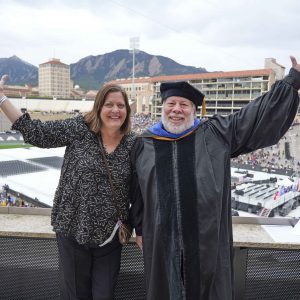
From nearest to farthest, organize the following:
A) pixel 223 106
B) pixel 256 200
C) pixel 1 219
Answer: pixel 1 219
pixel 256 200
pixel 223 106

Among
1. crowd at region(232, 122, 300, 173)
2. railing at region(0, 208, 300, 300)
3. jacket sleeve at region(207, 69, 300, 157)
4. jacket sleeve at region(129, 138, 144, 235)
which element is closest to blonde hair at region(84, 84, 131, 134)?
jacket sleeve at region(129, 138, 144, 235)

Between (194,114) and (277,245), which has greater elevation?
(194,114)

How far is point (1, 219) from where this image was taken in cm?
249

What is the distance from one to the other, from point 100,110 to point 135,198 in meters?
0.49

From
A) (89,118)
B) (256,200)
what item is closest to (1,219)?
(89,118)

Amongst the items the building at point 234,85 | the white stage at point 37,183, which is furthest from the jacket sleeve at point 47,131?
the building at point 234,85

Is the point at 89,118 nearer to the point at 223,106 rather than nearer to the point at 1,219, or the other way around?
the point at 1,219

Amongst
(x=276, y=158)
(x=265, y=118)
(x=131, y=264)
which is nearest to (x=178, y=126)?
(x=265, y=118)

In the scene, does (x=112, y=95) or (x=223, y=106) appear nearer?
(x=112, y=95)

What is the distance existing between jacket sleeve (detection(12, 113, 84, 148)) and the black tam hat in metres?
0.47

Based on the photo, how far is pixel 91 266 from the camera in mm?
1855

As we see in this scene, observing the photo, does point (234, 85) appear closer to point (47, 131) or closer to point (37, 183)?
point (37, 183)

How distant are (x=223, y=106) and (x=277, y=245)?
60.9 metres

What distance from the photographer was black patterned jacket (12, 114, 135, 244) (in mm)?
1762
